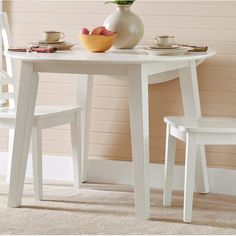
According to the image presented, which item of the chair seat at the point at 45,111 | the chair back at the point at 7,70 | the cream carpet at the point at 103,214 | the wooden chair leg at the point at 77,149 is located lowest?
the cream carpet at the point at 103,214

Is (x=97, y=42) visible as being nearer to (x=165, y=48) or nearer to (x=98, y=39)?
(x=98, y=39)

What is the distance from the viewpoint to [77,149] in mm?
4070

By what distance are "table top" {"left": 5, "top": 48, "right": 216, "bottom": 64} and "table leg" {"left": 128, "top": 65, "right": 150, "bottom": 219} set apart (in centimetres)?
7

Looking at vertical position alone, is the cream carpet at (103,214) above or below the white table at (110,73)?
below

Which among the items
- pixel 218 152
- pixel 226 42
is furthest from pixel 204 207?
pixel 226 42

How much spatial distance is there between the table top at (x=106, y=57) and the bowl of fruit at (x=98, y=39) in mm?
37

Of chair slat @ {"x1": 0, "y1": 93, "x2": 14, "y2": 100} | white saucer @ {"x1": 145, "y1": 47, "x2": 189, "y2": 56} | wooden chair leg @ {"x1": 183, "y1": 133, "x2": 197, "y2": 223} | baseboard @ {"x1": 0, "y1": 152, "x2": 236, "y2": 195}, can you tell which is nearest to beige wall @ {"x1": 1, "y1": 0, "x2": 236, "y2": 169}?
baseboard @ {"x1": 0, "y1": 152, "x2": 236, "y2": 195}

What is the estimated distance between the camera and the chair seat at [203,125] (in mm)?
3377

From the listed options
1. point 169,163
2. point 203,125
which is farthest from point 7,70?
Result: point 203,125

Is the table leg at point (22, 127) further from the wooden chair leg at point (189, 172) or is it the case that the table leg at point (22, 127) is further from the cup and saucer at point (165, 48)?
the wooden chair leg at point (189, 172)

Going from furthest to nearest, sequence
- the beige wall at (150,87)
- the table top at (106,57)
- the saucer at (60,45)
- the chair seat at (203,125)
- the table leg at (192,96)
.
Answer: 1. the beige wall at (150,87)
2. the table leg at (192,96)
3. the saucer at (60,45)
4. the chair seat at (203,125)
5. the table top at (106,57)

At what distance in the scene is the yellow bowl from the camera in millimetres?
3533

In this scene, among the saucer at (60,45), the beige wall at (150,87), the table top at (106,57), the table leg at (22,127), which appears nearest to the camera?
the table top at (106,57)

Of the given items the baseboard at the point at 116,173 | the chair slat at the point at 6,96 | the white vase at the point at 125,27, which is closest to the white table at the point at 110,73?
the white vase at the point at 125,27
